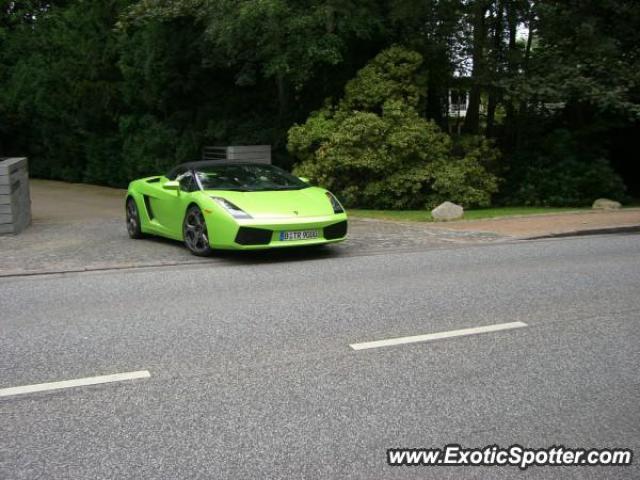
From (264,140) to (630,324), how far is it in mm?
14795

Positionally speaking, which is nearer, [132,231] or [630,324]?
[630,324]

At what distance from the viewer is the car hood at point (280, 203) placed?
9625 millimetres

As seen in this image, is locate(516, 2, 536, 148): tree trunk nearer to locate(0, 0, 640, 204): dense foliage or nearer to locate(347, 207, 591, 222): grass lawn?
locate(0, 0, 640, 204): dense foliage

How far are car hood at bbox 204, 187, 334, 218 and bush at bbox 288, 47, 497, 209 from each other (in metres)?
6.82

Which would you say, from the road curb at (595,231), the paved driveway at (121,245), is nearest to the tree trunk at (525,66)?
the road curb at (595,231)

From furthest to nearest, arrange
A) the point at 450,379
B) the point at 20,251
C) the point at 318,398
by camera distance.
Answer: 1. the point at 20,251
2. the point at 450,379
3. the point at 318,398

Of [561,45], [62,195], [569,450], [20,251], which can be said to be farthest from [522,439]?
[62,195]

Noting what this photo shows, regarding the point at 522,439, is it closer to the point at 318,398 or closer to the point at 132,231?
the point at 318,398

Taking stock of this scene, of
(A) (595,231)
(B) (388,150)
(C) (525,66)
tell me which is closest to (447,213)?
(A) (595,231)

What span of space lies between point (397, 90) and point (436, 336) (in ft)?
42.0

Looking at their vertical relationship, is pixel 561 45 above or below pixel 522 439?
above

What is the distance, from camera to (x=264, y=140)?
20.0 m

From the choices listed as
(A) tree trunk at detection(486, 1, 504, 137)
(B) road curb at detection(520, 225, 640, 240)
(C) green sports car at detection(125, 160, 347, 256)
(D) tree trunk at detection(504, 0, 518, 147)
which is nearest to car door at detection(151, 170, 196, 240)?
(C) green sports car at detection(125, 160, 347, 256)

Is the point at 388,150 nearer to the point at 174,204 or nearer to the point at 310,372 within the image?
the point at 174,204
